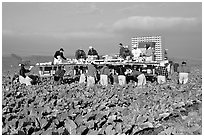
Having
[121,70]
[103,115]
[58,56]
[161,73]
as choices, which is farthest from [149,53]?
[103,115]

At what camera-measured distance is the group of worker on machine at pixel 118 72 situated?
9.73 meters

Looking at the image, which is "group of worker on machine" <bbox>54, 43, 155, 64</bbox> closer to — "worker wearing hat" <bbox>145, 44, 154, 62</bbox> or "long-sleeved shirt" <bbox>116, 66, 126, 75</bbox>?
"worker wearing hat" <bbox>145, 44, 154, 62</bbox>

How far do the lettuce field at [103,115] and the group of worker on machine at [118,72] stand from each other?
2.57 meters

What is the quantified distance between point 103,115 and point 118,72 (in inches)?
220

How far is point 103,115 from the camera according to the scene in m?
4.89

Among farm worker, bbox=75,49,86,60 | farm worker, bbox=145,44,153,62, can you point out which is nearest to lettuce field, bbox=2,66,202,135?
farm worker, bbox=145,44,153,62

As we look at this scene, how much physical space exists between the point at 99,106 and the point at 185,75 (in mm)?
4834

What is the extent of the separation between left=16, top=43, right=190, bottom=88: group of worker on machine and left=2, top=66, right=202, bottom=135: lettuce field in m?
2.57

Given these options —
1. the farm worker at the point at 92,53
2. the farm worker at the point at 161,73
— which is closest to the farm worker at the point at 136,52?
the farm worker at the point at 161,73

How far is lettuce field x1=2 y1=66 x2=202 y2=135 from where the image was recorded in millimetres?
4234

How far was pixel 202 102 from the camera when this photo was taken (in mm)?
6344

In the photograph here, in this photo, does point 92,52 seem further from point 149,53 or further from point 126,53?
point 149,53

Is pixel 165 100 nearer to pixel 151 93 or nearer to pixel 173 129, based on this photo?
pixel 151 93

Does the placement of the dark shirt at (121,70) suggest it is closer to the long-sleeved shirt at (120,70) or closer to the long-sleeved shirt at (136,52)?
the long-sleeved shirt at (120,70)
